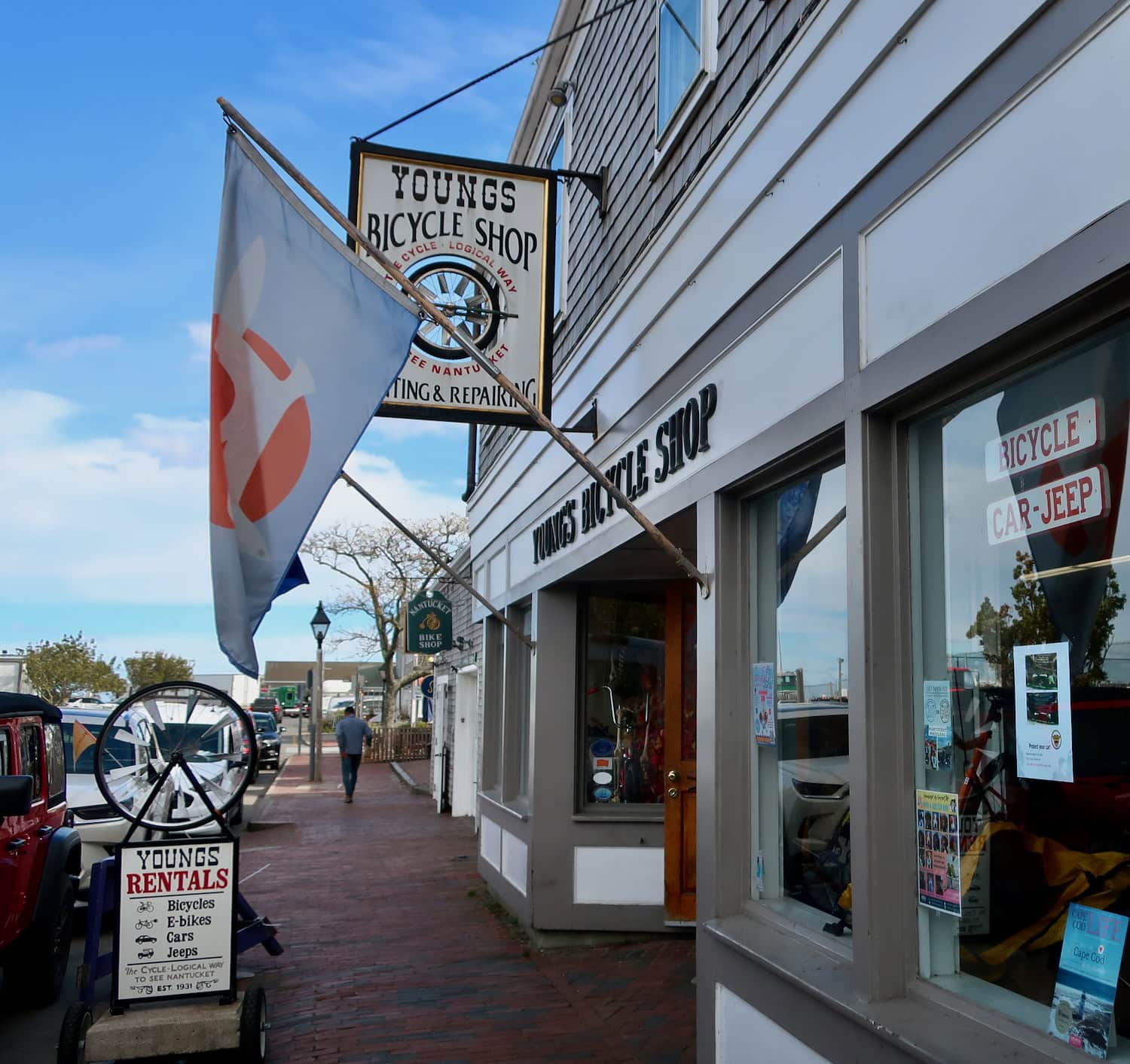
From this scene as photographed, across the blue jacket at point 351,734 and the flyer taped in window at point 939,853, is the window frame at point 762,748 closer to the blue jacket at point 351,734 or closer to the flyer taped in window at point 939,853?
the flyer taped in window at point 939,853

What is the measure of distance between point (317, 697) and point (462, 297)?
22554mm

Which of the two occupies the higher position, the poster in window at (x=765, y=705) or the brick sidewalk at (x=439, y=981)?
the poster in window at (x=765, y=705)

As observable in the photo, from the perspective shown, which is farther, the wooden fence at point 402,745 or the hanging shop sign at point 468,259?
the wooden fence at point 402,745

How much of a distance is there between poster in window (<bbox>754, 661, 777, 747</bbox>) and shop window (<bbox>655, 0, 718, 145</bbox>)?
3.04m

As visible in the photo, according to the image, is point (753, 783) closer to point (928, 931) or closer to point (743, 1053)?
point (743, 1053)

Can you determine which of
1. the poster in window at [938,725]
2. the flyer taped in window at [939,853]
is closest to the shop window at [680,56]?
the poster in window at [938,725]

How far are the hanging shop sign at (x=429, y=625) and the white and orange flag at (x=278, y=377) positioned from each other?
49.7 feet

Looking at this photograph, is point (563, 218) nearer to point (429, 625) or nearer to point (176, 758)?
point (176, 758)

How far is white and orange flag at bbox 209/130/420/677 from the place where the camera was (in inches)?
194

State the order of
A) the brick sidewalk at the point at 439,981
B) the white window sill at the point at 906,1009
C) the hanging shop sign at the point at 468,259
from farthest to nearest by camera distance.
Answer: the hanging shop sign at the point at 468,259 → the brick sidewalk at the point at 439,981 → the white window sill at the point at 906,1009

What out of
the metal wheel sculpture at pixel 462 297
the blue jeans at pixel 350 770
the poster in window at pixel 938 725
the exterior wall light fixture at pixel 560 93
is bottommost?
the blue jeans at pixel 350 770

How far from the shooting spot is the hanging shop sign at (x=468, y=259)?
262 inches

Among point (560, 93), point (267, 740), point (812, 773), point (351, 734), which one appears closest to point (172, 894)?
point (812, 773)

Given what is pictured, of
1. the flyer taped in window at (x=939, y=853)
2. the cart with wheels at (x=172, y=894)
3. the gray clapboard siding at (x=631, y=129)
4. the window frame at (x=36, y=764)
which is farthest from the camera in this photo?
the window frame at (x=36, y=764)
